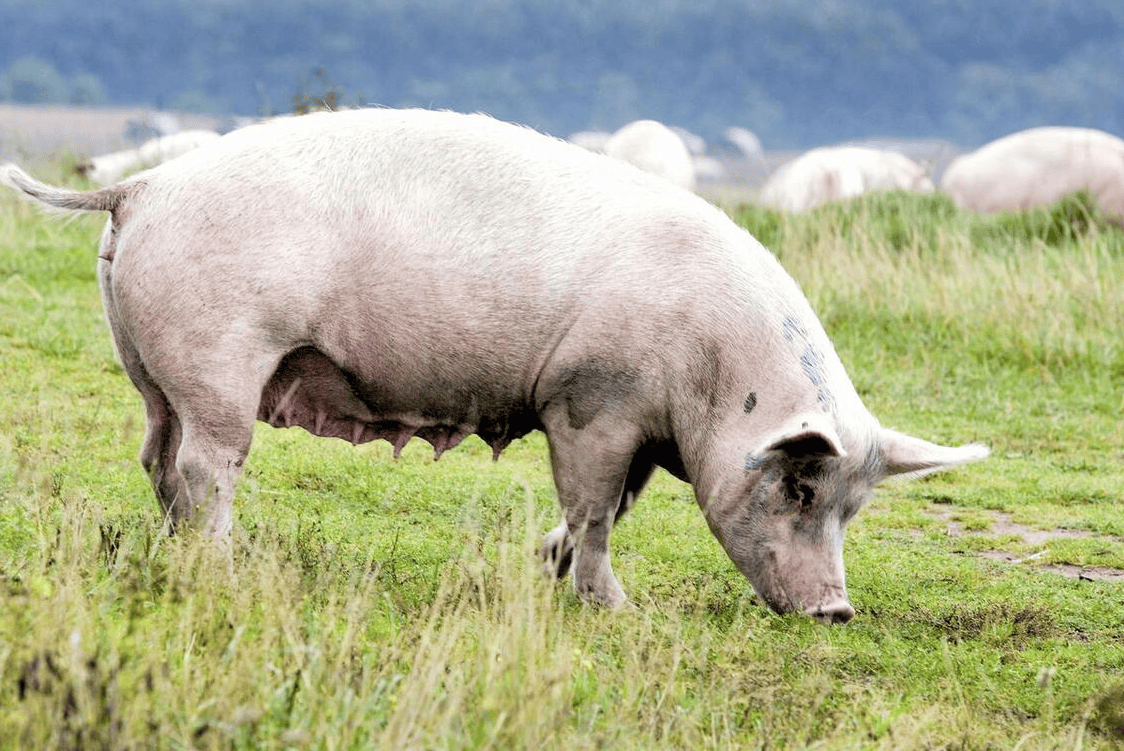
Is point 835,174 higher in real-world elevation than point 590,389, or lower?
higher

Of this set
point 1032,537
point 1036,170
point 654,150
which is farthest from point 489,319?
point 1036,170

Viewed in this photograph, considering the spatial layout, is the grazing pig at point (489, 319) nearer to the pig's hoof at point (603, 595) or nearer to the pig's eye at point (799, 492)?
the pig's eye at point (799, 492)

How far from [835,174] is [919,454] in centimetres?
1644

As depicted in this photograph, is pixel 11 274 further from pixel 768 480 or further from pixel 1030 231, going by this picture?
pixel 1030 231

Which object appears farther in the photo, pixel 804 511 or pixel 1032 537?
pixel 1032 537

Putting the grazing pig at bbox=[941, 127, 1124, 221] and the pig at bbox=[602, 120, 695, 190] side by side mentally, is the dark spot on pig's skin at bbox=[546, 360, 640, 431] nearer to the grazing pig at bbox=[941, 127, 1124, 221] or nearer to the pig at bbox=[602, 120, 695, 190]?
the pig at bbox=[602, 120, 695, 190]

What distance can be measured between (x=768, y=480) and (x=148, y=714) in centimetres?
228

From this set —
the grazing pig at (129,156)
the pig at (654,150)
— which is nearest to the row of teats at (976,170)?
the pig at (654,150)

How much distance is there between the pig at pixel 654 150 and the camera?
16458 mm

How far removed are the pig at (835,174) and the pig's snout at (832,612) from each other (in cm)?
1485

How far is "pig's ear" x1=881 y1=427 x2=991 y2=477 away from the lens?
4668 mm

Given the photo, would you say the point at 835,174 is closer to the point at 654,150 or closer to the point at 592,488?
the point at 654,150

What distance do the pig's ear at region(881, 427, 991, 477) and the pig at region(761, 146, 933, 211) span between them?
14.7m

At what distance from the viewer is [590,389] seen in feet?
15.2
